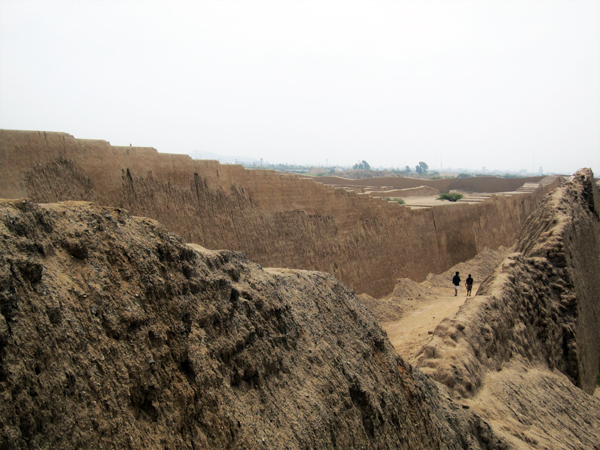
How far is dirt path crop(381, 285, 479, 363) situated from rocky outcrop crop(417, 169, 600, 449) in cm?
148

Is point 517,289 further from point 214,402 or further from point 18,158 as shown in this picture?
point 18,158

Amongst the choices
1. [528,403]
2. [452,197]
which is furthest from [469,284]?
[452,197]

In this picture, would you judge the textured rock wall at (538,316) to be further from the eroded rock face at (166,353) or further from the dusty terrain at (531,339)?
the eroded rock face at (166,353)

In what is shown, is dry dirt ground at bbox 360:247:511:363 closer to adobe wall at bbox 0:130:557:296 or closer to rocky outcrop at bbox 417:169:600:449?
adobe wall at bbox 0:130:557:296

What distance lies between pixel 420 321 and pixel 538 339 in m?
3.72

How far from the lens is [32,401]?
7.81 feet

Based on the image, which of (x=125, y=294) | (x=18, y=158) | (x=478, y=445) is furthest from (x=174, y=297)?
(x=18, y=158)

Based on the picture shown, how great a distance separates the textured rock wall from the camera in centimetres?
680

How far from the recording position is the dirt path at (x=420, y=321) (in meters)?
9.64

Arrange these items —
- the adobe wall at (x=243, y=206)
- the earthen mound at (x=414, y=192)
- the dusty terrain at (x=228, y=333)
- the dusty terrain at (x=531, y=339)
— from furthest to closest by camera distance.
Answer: the earthen mound at (x=414, y=192) < the adobe wall at (x=243, y=206) < the dusty terrain at (x=531, y=339) < the dusty terrain at (x=228, y=333)

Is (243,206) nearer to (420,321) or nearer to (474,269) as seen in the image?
(420,321)

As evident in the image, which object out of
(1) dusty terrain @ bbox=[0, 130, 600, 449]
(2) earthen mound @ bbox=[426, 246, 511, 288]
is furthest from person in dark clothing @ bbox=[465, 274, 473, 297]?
(1) dusty terrain @ bbox=[0, 130, 600, 449]

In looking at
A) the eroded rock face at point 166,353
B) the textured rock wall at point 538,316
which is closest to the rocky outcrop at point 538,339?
the textured rock wall at point 538,316

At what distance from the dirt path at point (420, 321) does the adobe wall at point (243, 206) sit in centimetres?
116
